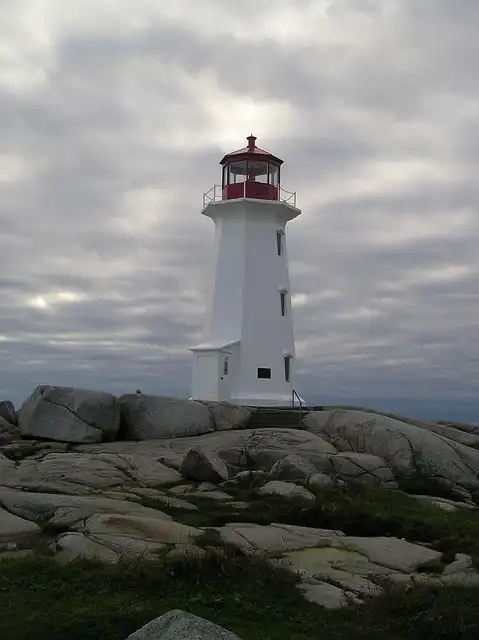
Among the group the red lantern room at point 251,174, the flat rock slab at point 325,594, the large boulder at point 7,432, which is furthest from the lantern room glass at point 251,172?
the flat rock slab at point 325,594

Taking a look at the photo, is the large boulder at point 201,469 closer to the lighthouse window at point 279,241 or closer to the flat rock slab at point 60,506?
the flat rock slab at point 60,506

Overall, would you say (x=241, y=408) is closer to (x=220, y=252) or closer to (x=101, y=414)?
(x=101, y=414)

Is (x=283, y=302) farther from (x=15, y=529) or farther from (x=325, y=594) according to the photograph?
(x=325, y=594)

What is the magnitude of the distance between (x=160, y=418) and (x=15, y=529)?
1313 centimetres

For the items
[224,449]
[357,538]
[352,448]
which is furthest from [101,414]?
[357,538]

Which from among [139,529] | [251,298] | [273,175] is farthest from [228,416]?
[139,529]

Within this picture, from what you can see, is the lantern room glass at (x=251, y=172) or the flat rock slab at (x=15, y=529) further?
the lantern room glass at (x=251, y=172)

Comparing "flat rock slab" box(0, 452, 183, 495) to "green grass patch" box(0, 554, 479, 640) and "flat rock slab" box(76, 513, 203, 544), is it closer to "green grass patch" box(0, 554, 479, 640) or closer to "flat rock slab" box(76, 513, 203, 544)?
"flat rock slab" box(76, 513, 203, 544)

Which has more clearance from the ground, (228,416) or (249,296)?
(249,296)

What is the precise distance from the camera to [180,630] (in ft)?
24.5

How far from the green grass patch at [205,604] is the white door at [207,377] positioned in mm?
20498

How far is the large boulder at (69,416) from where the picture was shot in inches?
993

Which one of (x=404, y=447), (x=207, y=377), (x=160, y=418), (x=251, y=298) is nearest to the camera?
(x=404, y=447)

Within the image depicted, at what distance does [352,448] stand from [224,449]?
5.11 metres
